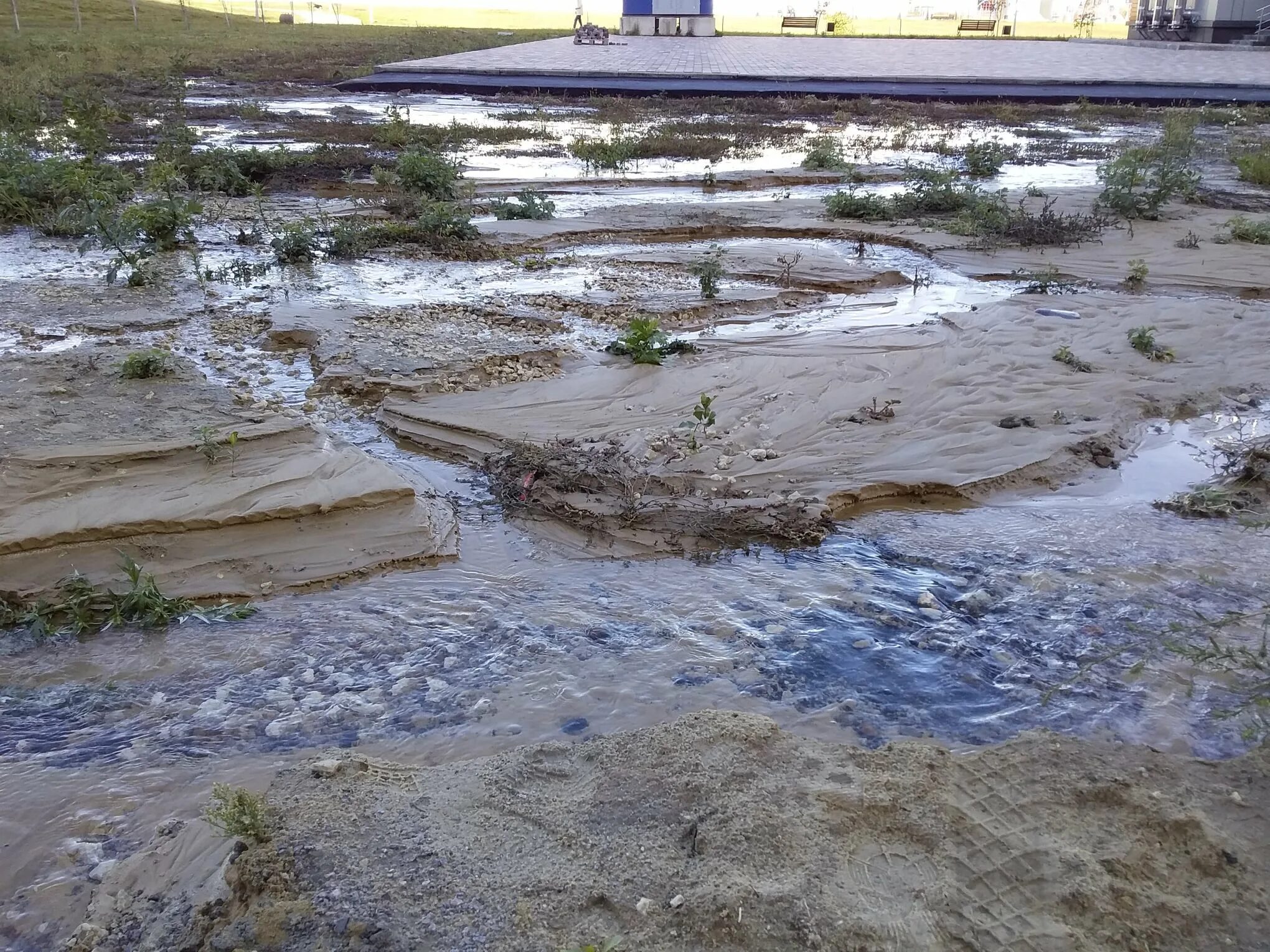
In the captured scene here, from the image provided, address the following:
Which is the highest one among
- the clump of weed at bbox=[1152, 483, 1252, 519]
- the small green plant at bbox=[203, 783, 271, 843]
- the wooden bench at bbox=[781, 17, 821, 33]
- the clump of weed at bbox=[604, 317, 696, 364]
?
the wooden bench at bbox=[781, 17, 821, 33]

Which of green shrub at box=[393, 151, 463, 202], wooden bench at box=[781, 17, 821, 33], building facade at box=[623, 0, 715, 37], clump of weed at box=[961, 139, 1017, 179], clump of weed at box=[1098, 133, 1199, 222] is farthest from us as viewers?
wooden bench at box=[781, 17, 821, 33]

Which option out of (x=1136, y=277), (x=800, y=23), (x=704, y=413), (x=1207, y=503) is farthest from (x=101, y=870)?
(x=800, y=23)

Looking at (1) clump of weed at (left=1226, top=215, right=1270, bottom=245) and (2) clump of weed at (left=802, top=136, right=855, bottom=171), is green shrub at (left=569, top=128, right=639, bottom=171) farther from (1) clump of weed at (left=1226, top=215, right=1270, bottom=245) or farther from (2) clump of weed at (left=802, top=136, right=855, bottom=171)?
(1) clump of weed at (left=1226, top=215, right=1270, bottom=245)

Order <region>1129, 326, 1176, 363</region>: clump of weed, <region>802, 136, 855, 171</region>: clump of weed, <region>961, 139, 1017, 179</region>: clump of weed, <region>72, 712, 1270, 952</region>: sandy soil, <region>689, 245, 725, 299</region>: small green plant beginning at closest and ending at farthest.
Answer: <region>72, 712, 1270, 952</region>: sandy soil < <region>1129, 326, 1176, 363</region>: clump of weed < <region>689, 245, 725, 299</region>: small green plant < <region>961, 139, 1017, 179</region>: clump of weed < <region>802, 136, 855, 171</region>: clump of weed

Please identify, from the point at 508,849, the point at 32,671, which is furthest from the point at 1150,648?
the point at 32,671

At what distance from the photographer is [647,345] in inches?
240

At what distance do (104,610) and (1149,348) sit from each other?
648 centimetres

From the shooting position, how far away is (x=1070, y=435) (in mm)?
5348

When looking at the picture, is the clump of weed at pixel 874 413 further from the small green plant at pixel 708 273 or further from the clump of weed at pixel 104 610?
the clump of weed at pixel 104 610

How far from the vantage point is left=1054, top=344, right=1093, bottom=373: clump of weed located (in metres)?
6.24

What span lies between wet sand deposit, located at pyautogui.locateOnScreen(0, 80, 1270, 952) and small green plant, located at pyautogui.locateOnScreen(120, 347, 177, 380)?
0.04 meters

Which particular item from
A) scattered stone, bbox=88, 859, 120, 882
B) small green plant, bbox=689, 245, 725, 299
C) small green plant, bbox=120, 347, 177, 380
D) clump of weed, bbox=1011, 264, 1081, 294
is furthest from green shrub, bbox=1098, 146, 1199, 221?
scattered stone, bbox=88, 859, 120, 882

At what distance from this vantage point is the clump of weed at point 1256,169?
12.8m

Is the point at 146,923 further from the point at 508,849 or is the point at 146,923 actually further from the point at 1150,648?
the point at 1150,648
